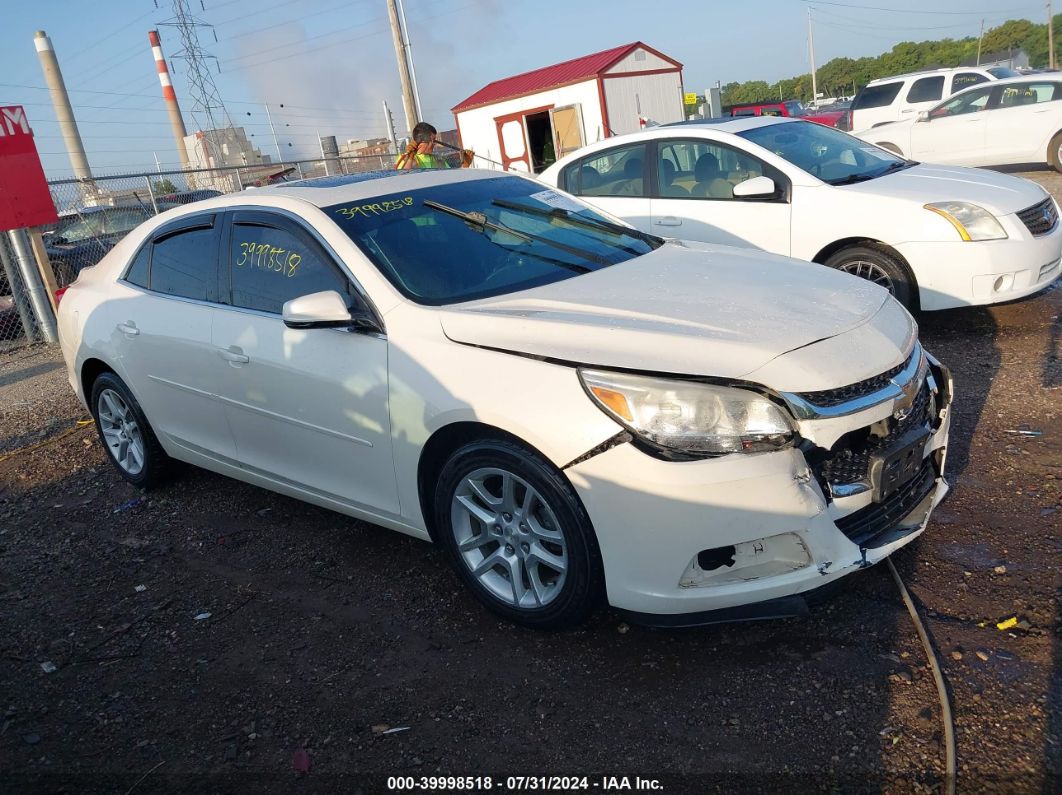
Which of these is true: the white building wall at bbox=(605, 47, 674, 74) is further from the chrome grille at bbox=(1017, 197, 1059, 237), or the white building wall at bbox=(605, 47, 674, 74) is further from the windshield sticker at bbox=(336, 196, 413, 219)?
the windshield sticker at bbox=(336, 196, 413, 219)

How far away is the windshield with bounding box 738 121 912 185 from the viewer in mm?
6395

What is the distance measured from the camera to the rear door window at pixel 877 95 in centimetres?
1752

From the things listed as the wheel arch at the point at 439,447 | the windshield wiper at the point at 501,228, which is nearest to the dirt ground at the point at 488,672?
the wheel arch at the point at 439,447

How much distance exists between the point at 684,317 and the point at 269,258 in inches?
79.5

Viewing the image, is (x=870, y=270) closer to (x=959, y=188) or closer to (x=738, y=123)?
(x=959, y=188)

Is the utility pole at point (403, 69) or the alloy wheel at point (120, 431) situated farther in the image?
the utility pole at point (403, 69)

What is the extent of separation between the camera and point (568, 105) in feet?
72.7

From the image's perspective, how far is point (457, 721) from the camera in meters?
2.83

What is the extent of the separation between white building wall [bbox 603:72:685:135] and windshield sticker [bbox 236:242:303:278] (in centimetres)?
1879

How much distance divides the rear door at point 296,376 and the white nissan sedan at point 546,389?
0.01m

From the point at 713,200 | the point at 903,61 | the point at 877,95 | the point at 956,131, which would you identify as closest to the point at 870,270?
the point at 713,200

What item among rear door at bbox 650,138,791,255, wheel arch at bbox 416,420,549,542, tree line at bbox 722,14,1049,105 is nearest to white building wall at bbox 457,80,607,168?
rear door at bbox 650,138,791,255

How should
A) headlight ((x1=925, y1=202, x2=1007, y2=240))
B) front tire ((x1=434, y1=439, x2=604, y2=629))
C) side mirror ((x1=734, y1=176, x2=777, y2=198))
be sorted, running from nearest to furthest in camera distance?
Result: front tire ((x1=434, y1=439, x2=604, y2=629)) → headlight ((x1=925, y1=202, x2=1007, y2=240)) → side mirror ((x1=734, y1=176, x2=777, y2=198))

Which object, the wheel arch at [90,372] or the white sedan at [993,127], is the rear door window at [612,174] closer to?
the wheel arch at [90,372]
